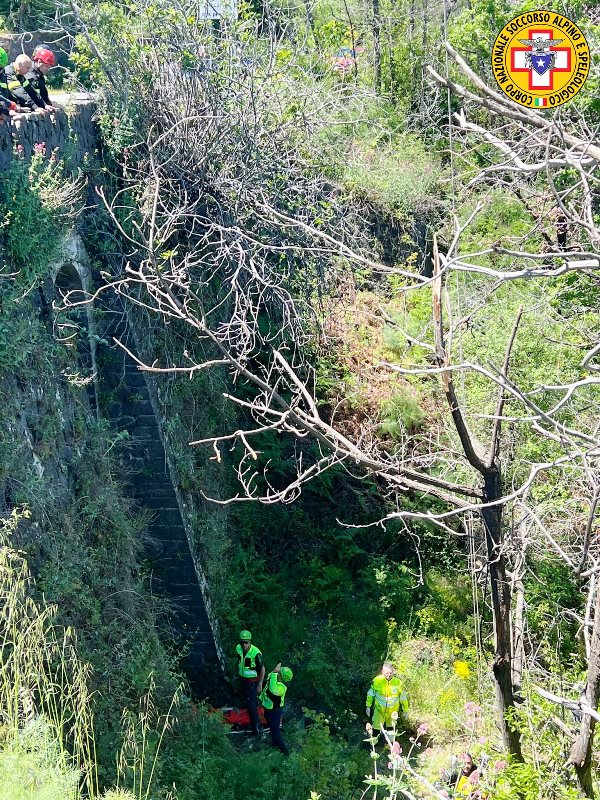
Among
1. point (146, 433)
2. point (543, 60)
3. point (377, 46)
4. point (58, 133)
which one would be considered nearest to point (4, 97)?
point (58, 133)

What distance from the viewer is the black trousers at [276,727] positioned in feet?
30.2

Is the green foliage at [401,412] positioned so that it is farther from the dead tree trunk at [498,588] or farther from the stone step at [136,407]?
the dead tree trunk at [498,588]

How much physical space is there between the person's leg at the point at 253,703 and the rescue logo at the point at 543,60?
7.09 meters

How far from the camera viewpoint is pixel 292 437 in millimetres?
11305

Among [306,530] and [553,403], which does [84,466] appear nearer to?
[306,530]

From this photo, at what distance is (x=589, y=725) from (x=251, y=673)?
496cm

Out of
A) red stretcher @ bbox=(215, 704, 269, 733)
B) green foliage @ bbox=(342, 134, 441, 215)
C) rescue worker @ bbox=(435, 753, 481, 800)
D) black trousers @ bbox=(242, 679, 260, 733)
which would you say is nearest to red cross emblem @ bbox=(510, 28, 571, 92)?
rescue worker @ bbox=(435, 753, 481, 800)

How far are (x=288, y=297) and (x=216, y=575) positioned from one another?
3.63 m

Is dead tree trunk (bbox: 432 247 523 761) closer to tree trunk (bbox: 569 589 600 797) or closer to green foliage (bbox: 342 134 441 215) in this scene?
tree trunk (bbox: 569 589 600 797)

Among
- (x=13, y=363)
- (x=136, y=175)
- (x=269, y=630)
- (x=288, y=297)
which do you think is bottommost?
(x=269, y=630)

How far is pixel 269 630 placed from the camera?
1073cm

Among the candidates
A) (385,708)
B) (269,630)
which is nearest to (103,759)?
(385,708)

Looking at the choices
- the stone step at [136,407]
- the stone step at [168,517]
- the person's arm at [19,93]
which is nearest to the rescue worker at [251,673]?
the stone step at [168,517]

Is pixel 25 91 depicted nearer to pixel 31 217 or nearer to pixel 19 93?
pixel 19 93
